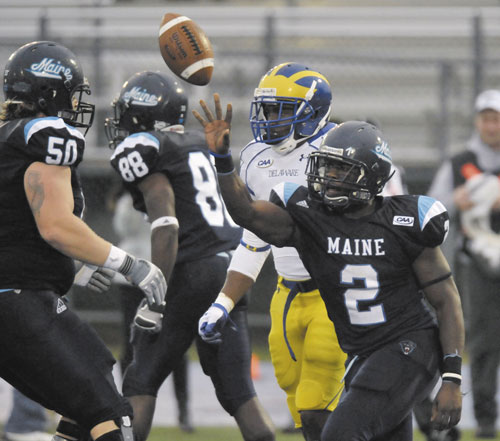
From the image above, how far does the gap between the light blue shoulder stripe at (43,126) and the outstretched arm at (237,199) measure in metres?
0.49

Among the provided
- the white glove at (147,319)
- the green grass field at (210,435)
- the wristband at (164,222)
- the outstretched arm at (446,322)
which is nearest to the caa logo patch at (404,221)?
the outstretched arm at (446,322)

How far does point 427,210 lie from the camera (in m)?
3.98

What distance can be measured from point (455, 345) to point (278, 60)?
5.66 meters

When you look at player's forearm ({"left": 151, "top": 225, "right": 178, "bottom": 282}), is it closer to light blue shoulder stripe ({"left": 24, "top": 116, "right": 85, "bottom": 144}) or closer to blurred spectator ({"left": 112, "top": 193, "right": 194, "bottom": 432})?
light blue shoulder stripe ({"left": 24, "top": 116, "right": 85, "bottom": 144})

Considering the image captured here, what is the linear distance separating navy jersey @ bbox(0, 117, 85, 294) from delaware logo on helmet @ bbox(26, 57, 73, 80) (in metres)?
0.26

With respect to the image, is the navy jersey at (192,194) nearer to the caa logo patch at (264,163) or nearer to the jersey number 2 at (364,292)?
the caa logo patch at (264,163)

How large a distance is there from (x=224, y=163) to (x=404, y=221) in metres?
0.74

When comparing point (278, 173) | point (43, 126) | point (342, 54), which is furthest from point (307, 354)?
point (342, 54)

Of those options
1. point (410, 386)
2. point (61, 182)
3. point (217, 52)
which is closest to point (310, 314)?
point (410, 386)

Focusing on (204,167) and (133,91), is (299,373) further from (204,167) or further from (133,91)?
(133,91)

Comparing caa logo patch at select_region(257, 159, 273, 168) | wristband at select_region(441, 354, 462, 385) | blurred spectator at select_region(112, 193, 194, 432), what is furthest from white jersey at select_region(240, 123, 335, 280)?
blurred spectator at select_region(112, 193, 194, 432)

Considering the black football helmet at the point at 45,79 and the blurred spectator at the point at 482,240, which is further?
the blurred spectator at the point at 482,240

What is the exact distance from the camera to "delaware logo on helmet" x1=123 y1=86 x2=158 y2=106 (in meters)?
5.14

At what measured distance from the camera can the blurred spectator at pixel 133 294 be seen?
6062 millimetres
